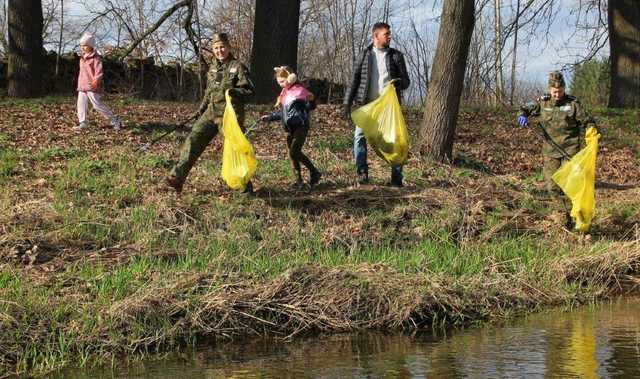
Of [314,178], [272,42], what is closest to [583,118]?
[314,178]

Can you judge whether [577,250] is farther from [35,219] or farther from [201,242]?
[35,219]

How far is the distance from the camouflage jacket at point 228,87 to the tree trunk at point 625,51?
441 inches

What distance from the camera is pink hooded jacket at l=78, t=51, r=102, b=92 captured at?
12750 millimetres

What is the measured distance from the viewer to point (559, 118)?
928 centimetres

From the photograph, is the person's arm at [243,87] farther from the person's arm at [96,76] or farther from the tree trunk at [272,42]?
the tree trunk at [272,42]

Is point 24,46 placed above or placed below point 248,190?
above

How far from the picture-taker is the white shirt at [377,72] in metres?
9.66

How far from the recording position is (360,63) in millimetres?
9734

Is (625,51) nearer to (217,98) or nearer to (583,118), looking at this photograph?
(583,118)

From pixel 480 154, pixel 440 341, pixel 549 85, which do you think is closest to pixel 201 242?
pixel 440 341

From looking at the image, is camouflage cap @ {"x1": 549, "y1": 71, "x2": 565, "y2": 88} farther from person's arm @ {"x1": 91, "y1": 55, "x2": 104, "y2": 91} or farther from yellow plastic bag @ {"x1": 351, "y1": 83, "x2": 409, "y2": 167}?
person's arm @ {"x1": 91, "y1": 55, "x2": 104, "y2": 91}

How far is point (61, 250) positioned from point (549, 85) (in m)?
5.31

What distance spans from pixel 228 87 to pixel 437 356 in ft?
14.7

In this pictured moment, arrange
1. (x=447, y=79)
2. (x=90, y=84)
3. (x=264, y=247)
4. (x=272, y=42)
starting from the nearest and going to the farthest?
1. (x=264, y=247)
2. (x=447, y=79)
3. (x=90, y=84)
4. (x=272, y=42)
